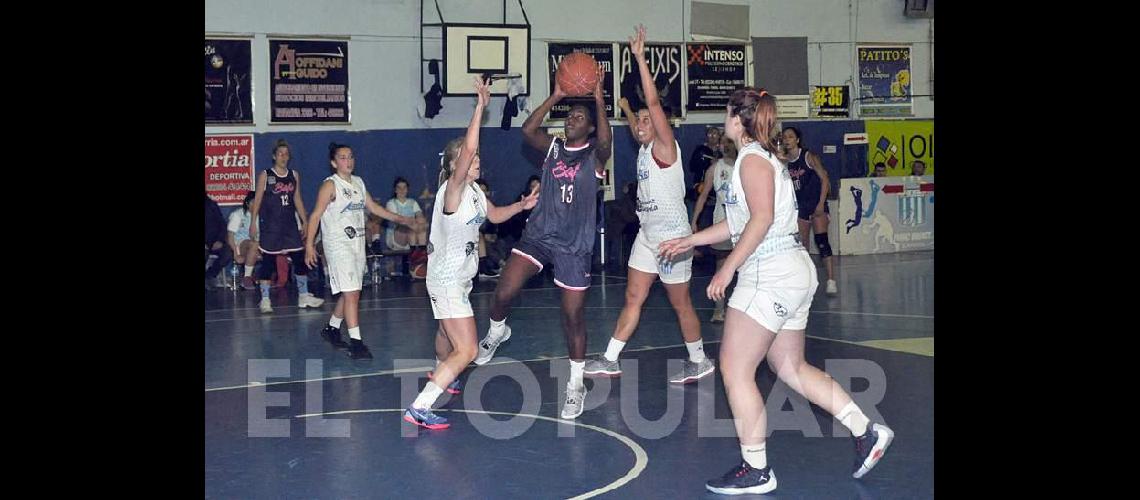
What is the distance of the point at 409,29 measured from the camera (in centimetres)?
2166

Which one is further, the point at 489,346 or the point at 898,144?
the point at 898,144

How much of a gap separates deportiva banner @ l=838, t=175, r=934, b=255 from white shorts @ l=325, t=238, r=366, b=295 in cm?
1309

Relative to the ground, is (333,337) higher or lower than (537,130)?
lower

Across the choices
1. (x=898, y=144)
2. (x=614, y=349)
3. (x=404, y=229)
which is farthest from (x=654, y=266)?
(x=898, y=144)

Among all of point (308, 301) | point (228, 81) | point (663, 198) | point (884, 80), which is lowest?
point (308, 301)

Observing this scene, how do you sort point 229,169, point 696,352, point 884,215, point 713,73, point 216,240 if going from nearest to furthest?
1. point 696,352
2. point 216,240
3. point 229,169
4. point 884,215
5. point 713,73

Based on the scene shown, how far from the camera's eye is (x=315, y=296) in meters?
17.5

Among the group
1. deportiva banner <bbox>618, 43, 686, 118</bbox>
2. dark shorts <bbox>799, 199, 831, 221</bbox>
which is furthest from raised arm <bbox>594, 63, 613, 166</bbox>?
deportiva banner <bbox>618, 43, 686, 118</bbox>

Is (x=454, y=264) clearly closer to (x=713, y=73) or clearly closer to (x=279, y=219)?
(x=279, y=219)

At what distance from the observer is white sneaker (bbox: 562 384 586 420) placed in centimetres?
910

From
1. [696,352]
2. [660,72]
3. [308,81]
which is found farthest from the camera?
[660,72]

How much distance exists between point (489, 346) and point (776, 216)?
4.35 metres

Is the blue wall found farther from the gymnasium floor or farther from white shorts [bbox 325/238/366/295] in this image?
white shorts [bbox 325/238/366/295]
